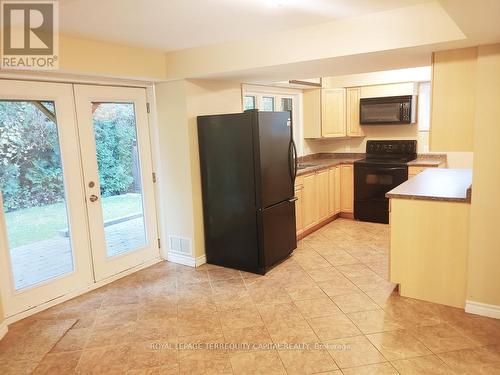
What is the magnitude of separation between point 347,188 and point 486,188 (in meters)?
3.01

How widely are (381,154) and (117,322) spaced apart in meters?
4.52

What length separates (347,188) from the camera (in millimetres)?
5684

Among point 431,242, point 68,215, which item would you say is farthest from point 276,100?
point 68,215

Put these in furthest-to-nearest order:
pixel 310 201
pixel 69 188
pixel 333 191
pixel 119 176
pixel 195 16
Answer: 1. pixel 333 191
2. pixel 310 201
3. pixel 119 176
4. pixel 69 188
5. pixel 195 16

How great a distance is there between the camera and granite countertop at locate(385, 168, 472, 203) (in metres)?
2.92

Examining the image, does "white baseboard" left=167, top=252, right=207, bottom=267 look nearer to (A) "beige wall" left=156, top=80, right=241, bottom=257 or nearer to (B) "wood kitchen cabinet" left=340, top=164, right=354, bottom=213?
(A) "beige wall" left=156, top=80, right=241, bottom=257

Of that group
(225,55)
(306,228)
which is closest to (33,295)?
(225,55)

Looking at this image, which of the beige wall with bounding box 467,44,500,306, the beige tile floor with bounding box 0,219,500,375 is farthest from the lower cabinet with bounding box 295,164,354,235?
the beige wall with bounding box 467,44,500,306

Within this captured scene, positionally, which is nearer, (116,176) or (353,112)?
(116,176)

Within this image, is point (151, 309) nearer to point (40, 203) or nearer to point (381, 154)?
point (40, 203)

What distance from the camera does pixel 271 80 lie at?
4.36m

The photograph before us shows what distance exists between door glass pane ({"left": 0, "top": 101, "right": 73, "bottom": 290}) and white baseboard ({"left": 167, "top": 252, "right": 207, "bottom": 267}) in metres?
1.18

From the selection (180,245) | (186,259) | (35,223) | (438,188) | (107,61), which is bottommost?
(186,259)

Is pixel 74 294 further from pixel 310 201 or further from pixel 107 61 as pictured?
pixel 310 201
